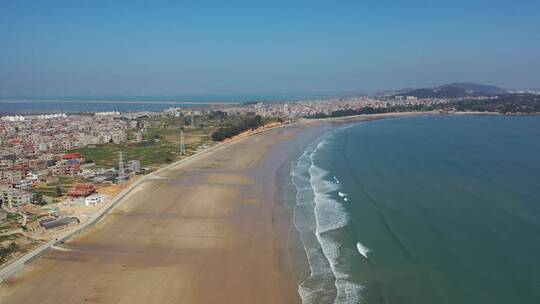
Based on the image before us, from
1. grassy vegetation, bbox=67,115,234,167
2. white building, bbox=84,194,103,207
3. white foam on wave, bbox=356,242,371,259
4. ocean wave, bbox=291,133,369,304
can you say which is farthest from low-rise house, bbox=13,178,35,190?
white foam on wave, bbox=356,242,371,259

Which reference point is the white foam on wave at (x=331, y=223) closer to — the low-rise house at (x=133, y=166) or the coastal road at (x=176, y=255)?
the coastal road at (x=176, y=255)

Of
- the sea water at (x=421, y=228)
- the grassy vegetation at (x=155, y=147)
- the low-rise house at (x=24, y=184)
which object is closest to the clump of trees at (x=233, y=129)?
the grassy vegetation at (x=155, y=147)

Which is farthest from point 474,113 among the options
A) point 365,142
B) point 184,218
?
point 184,218

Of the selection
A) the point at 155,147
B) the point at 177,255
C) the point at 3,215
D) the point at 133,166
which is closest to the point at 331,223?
the point at 177,255

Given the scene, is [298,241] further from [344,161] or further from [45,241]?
[344,161]

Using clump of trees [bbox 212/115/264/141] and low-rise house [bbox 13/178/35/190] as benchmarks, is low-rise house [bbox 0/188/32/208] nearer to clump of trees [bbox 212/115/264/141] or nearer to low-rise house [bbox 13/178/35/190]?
low-rise house [bbox 13/178/35/190]

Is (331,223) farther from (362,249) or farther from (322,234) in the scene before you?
(362,249)
